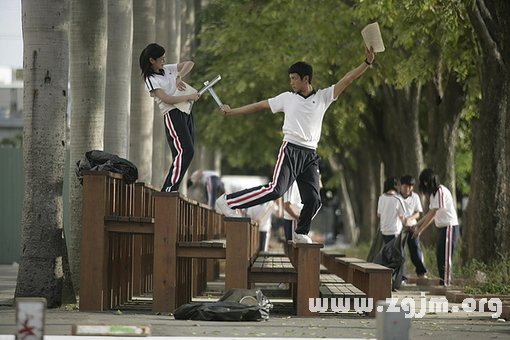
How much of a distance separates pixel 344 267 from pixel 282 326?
6309mm

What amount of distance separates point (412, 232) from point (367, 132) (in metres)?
19.4

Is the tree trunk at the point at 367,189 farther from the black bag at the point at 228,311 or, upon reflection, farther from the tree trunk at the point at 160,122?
the black bag at the point at 228,311

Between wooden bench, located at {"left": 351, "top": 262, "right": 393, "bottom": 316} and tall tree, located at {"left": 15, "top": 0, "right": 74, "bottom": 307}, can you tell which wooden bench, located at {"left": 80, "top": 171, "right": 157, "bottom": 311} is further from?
wooden bench, located at {"left": 351, "top": 262, "right": 393, "bottom": 316}

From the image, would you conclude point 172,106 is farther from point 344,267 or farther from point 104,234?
point 344,267

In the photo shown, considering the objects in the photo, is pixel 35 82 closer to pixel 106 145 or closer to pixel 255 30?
pixel 106 145

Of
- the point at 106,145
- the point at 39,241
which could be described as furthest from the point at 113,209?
the point at 106,145

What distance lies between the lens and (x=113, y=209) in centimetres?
1528

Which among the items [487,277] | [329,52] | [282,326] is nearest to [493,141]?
[487,277]

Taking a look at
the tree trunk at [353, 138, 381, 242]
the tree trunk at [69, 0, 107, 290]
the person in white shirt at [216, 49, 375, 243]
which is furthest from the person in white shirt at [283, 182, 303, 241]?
the tree trunk at [353, 138, 381, 242]

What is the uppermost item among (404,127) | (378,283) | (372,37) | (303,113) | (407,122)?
(407,122)

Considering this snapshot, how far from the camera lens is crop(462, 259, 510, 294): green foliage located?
→ 18.1m

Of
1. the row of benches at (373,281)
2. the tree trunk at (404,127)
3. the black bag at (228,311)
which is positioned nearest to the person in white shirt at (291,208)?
the row of benches at (373,281)

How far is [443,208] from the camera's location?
856 inches

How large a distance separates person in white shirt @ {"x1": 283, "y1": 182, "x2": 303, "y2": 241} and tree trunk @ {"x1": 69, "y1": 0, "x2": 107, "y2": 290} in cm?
550
